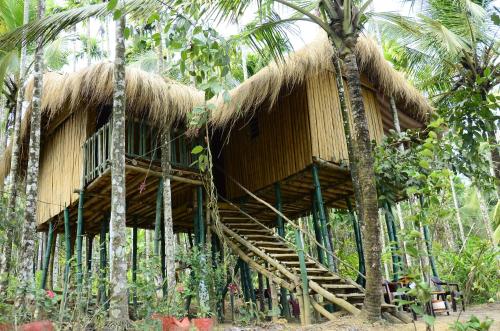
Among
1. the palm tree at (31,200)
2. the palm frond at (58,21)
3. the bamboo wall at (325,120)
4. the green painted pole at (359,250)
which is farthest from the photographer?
the green painted pole at (359,250)

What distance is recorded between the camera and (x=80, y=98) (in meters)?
7.27

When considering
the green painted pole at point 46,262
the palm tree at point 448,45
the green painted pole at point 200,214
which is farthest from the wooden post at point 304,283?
the green painted pole at point 46,262

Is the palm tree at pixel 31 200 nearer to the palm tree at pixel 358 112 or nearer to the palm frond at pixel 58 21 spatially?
the palm frond at pixel 58 21

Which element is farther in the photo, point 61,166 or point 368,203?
point 61,166

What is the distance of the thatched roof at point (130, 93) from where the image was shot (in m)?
7.00

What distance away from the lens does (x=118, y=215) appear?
5207 millimetres

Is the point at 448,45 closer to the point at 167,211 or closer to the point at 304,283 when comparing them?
the point at 304,283

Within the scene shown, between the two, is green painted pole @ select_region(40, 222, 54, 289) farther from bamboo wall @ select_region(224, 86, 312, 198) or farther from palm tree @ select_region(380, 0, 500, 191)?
palm tree @ select_region(380, 0, 500, 191)

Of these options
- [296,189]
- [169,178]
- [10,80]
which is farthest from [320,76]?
[10,80]

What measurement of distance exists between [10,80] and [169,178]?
4.73 metres

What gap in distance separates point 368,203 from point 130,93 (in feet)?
13.4

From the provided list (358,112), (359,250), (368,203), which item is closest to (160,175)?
(358,112)

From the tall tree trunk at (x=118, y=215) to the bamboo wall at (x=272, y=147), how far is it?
129 inches

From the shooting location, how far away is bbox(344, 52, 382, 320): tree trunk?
4.65 meters
